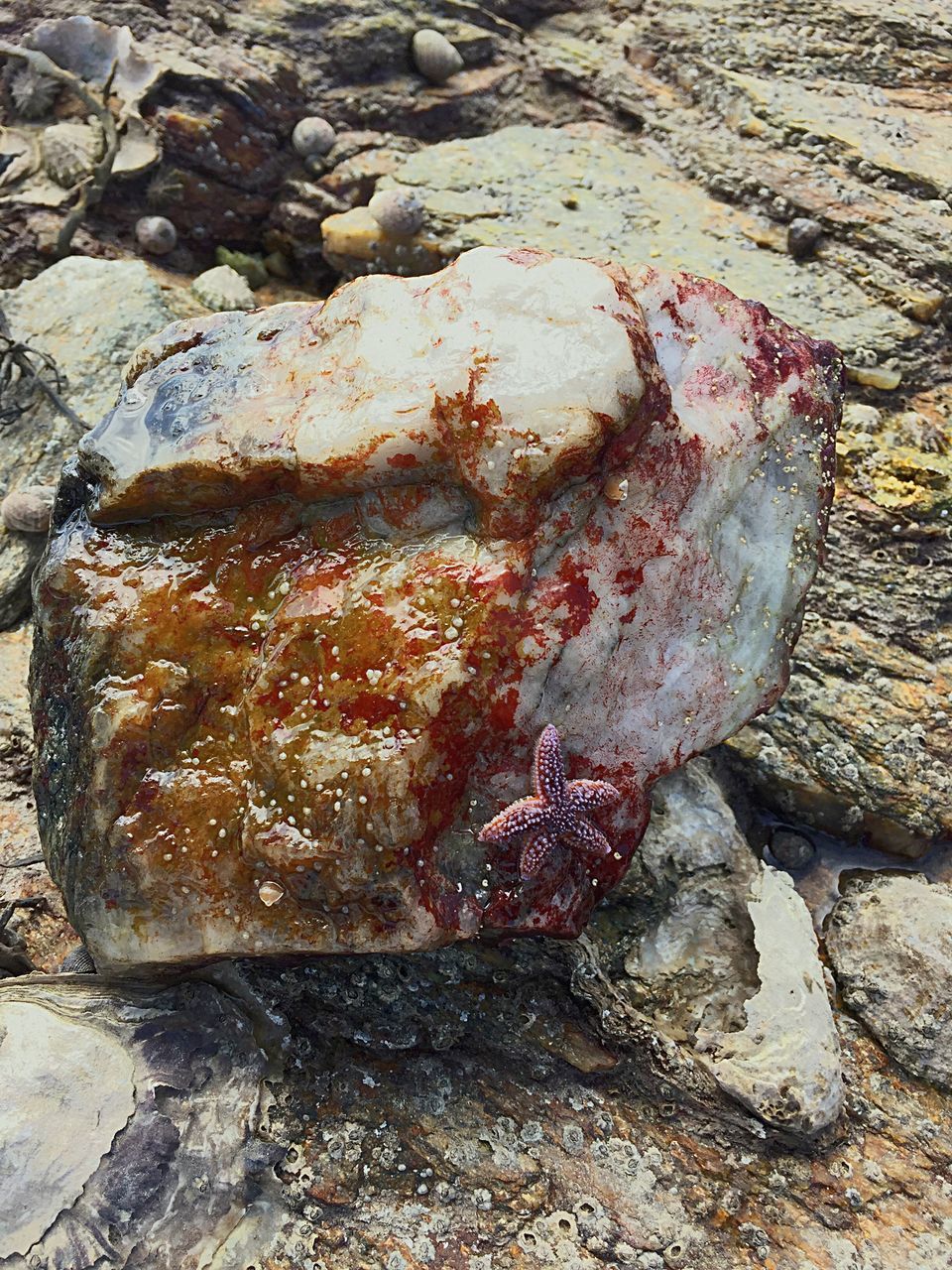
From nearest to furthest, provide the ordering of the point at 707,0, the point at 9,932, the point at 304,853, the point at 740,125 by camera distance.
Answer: the point at 304,853 → the point at 9,932 → the point at 740,125 → the point at 707,0

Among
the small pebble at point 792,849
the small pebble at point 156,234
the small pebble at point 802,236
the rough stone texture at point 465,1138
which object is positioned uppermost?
the small pebble at point 802,236

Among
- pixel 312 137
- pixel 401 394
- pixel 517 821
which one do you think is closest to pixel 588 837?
pixel 517 821

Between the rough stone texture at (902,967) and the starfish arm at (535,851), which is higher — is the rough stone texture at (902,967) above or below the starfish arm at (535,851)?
below

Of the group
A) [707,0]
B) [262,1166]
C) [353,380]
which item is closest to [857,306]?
[707,0]

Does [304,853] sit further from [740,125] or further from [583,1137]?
[740,125]

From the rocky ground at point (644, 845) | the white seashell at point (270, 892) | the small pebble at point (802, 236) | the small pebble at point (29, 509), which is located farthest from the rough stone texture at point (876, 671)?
the small pebble at point (29, 509)

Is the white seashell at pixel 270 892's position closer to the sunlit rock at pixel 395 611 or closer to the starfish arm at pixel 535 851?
the sunlit rock at pixel 395 611

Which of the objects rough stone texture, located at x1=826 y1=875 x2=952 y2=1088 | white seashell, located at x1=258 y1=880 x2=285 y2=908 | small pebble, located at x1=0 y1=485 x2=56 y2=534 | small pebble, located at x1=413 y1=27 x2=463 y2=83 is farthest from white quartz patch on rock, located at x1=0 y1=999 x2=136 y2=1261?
small pebble, located at x1=413 y1=27 x2=463 y2=83

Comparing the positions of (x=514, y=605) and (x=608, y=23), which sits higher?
(x=608, y=23)
